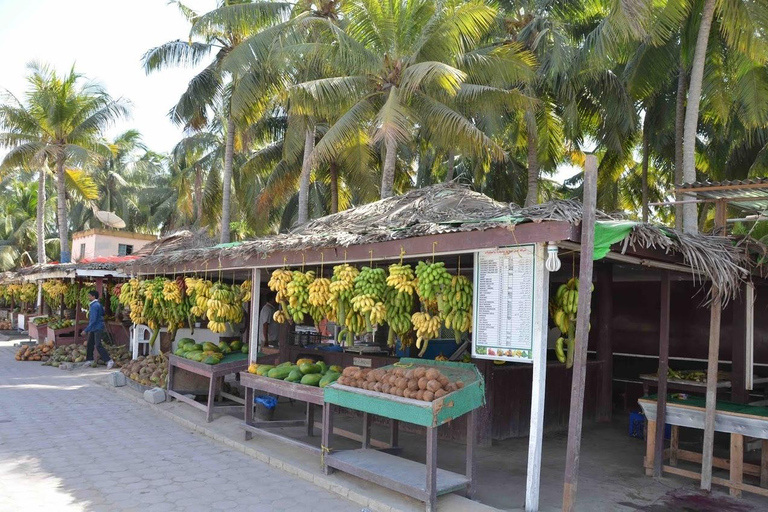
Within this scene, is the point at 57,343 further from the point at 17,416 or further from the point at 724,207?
the point at 724,207

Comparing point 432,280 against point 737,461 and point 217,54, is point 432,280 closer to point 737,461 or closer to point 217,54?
point 737,461

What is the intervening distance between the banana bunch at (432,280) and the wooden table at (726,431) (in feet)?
9.69

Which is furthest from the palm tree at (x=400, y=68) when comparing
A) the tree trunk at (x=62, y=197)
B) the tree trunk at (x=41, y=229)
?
the tree trunk at (x=41, y=229)

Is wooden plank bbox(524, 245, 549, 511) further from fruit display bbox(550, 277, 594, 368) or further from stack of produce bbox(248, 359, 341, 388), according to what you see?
stack of produce bbox(248, 359, 341, 388)

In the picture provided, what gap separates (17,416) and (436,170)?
1861 cm

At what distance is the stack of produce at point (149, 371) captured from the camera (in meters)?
10.9

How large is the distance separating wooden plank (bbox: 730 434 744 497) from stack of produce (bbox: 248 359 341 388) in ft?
14.0

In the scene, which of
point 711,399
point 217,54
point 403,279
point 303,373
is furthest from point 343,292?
point 217,54

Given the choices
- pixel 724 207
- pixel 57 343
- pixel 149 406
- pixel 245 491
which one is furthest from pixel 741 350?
pixel 57 343

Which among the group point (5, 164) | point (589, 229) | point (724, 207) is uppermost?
point (5, 164)

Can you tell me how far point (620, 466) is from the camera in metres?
6.85

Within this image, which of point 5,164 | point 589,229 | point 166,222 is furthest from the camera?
point 166,222

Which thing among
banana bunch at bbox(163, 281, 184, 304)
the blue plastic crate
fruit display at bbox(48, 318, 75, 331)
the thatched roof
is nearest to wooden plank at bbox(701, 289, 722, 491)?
the thatched roof

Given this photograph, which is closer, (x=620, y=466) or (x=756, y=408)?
(x=756, y=408)
